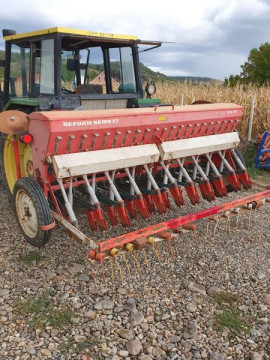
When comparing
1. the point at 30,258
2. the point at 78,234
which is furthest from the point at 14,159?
the point at 78,234

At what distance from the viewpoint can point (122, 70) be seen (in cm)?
506

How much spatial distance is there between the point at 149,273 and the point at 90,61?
3.05 m

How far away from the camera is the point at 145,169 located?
4.30 meters

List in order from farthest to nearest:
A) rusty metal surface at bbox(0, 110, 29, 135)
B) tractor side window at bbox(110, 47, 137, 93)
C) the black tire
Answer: tractor side window at bbox(110, 47, 137, 93) → rusty metal surface at bbox(0, 110, 29, 135) → the black tire

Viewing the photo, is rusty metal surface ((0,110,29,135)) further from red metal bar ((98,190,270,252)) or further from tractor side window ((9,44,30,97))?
red metal bar ((98,190,270,252))

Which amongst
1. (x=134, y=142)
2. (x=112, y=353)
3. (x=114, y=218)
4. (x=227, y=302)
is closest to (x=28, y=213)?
(x=114, y=218)

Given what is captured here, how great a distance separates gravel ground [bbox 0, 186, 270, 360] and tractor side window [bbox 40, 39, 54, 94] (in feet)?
5.85

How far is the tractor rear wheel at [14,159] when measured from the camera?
13.6 feet

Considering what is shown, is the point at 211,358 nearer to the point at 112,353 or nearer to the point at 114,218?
the point at 112,353

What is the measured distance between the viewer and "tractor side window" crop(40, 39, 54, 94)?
4059 mm

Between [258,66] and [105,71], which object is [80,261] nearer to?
[105,71]

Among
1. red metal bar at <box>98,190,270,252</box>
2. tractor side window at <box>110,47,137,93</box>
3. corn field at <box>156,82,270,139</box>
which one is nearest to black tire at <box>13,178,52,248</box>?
red metal bar at <box>98,190,270,252</box>

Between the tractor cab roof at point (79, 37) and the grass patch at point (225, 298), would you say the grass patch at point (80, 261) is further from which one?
the tractor cab roof at point (79, 37)

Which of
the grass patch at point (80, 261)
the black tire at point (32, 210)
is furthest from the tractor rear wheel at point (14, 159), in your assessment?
the grass patch at point (80, 261)
